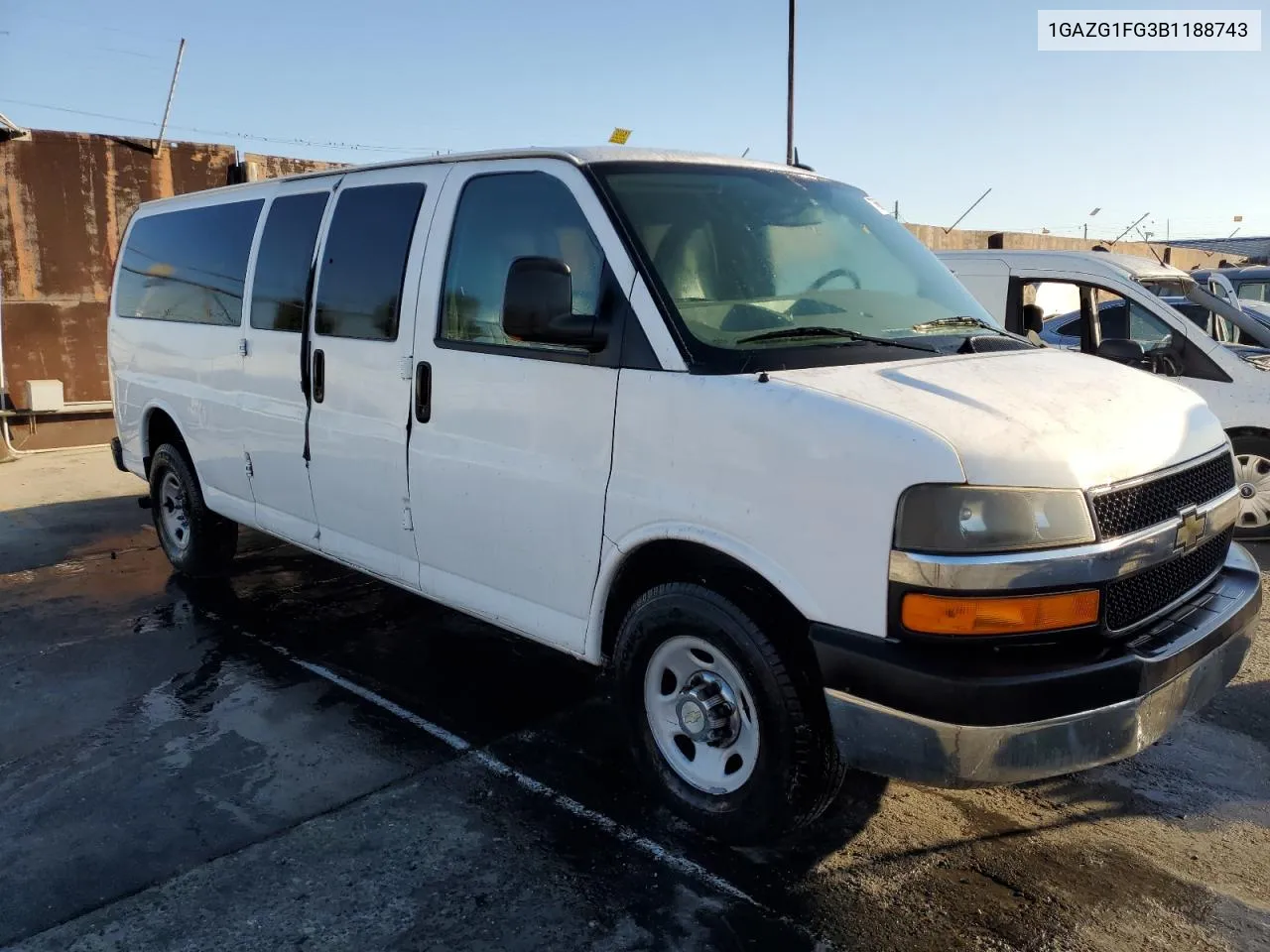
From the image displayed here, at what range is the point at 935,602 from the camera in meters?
2.55

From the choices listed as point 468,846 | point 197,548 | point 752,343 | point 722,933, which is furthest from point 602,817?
point 197,548

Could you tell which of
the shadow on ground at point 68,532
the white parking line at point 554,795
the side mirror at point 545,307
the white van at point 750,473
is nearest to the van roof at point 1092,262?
the white van at point 750,473

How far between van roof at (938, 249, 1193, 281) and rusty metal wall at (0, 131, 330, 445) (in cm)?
891

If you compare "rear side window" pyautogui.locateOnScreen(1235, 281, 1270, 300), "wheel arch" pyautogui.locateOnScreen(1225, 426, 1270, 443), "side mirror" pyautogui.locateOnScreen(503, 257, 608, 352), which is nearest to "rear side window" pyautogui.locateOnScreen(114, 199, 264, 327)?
"side mirror" pyautogui.locateOnScreen(503, 257, 608, 352)

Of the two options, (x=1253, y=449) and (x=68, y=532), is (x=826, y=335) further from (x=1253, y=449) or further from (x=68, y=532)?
(x=68, y=532)

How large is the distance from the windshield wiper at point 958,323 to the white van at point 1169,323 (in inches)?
105

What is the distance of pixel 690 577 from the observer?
3.15m

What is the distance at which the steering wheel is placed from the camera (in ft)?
11.7

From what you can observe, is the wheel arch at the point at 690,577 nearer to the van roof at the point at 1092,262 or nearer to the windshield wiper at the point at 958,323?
the windshield wiper at the point at 958,323

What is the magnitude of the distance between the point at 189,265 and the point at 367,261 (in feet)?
6.86

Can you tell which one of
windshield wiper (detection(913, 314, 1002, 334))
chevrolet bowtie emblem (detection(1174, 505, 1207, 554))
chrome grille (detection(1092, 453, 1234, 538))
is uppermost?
windshield wiper (detection(913, 314, 1002, 334))

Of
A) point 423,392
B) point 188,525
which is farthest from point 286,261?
point 188,525

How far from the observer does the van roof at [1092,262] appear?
749 cm

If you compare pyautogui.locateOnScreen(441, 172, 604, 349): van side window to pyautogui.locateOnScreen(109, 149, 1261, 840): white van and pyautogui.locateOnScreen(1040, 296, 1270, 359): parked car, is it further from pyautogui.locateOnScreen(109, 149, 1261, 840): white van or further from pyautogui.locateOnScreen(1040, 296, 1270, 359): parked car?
pyautogui.locateOnScreen(1040, 296, 1270, 359): parked car
